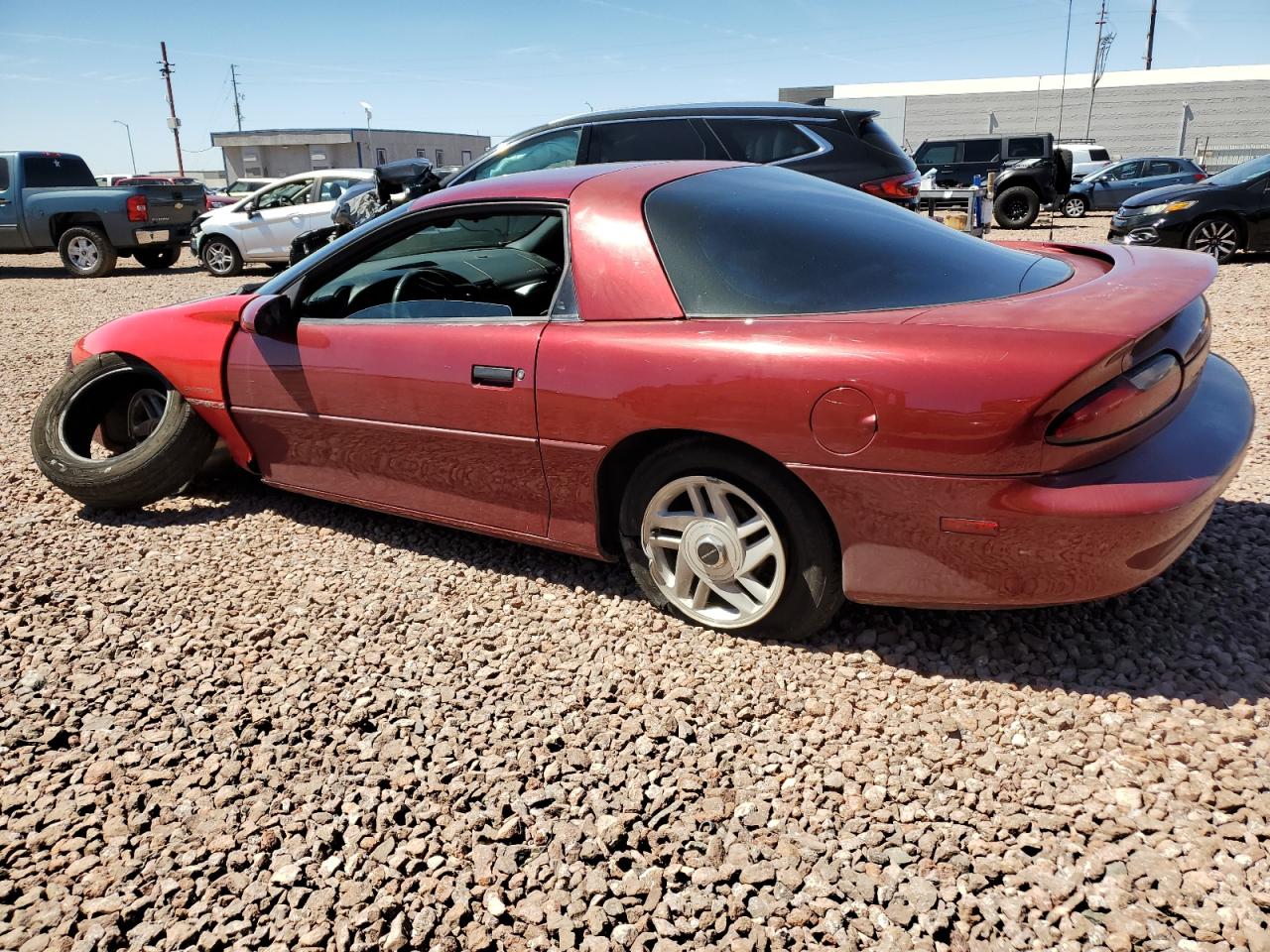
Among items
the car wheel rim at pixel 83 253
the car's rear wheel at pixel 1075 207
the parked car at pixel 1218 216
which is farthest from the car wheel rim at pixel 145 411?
the car's rear wheel at pixel 1075 207

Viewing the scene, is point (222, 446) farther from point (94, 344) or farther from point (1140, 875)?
point (1140, 875)

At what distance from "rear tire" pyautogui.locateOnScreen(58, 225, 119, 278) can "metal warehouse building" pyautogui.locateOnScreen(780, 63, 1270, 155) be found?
3823cm

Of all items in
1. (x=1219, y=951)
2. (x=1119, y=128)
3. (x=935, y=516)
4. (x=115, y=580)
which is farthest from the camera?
(x=1119, y=128)

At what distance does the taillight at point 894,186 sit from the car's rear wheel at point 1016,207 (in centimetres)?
1148

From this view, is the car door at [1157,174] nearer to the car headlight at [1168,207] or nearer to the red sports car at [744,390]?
the car headlight at [1168,207]

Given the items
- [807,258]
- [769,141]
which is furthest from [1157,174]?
[807,258]

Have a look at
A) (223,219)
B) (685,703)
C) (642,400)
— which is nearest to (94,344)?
(642,400)

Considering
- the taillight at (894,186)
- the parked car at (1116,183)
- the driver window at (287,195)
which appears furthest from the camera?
the parked car at (1116,183)

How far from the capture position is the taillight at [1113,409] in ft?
7.10

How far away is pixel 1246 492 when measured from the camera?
368cm

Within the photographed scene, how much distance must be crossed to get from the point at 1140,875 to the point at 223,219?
51.7 ft

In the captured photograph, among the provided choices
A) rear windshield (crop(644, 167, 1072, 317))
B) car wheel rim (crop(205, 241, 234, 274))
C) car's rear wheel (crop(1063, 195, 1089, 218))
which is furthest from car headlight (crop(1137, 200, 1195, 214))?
car wheel rim (crop(205, 241, 234, 274))

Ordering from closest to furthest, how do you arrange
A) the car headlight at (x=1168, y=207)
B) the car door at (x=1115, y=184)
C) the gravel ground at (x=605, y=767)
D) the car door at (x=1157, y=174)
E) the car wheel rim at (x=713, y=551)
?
the gravel ground at (x=605, y=767)
the car wheel rim at (x=713, y=551)
the car headlight at (x=1168, y=207)
the car door at (x=1157, y=174)
the car door at (x=1115, y=184)

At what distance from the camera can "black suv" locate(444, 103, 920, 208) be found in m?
8.00
